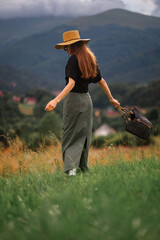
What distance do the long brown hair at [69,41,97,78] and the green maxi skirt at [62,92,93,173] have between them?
283mm

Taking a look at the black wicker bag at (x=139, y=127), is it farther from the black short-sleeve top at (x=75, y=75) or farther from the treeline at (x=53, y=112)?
the treeline at (x=53, y=112)

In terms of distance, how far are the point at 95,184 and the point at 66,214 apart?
2.08ft

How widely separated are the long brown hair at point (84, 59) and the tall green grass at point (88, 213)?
145 cm

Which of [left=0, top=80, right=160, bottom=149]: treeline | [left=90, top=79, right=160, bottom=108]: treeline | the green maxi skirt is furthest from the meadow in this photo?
[left=90, top=79, right=160, bottom=108]: treeline

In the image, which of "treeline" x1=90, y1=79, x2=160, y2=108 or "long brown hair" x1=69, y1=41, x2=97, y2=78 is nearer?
"long brown hair" x1=69, y1=41, x2=97, y2=78

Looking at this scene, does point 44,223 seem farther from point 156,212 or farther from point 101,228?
point 156,212

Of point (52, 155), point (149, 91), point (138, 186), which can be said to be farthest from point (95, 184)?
point (149, 91)

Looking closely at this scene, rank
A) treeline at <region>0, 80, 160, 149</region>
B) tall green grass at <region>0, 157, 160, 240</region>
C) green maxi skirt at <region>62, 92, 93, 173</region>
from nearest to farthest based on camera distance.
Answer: tall green grass at <region>0, 157, 160, 240</region>, green maxi skirt at <region>62, 92, 93, 173</region>, treeline at <region>0, 80, 160, 149</region>

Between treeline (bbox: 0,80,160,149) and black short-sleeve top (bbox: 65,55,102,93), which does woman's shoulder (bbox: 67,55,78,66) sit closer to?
black short-sleeve top (bbox: 65,55,102,93)

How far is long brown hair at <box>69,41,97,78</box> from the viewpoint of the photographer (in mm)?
3391

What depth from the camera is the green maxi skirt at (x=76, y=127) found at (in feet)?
11.4

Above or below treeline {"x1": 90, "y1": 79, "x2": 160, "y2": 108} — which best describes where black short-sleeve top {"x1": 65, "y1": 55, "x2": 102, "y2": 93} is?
above

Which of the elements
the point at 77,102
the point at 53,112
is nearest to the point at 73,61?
the point at 77,102

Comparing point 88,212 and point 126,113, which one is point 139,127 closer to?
point 126,113
